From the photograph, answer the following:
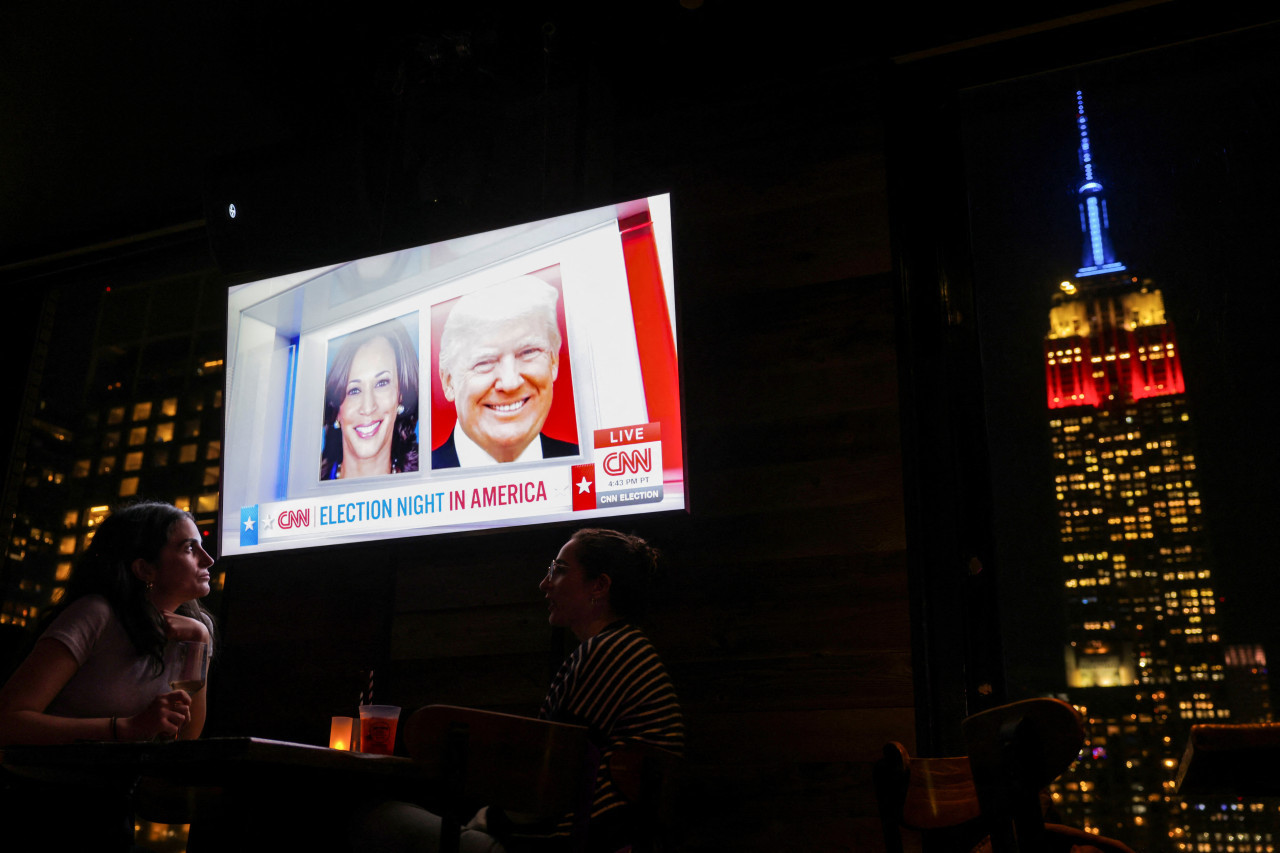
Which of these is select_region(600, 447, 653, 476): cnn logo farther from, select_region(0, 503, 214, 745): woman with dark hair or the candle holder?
select_region(0, 503, 214, 745): woman with dark hair

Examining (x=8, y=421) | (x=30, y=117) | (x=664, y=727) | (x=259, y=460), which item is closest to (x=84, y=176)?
(x=30, y=117)

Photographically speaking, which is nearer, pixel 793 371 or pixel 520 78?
pixel 793 371

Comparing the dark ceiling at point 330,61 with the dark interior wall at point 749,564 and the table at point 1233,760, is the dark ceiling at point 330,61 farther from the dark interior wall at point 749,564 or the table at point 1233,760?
the table at point 1233,760

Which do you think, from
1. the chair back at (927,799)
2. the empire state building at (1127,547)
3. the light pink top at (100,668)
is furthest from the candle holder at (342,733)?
the empire state building at (1127,547)

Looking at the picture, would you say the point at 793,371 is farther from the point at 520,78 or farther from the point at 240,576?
the point at 240,576

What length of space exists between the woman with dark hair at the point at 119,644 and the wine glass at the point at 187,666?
0.18 ft

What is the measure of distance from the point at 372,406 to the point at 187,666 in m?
1.48

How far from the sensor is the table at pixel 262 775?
1.59 metres

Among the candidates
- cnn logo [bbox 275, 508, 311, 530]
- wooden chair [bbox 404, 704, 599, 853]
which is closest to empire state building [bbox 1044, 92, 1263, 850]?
wooden chair [bbox 404, 704, 599, 853]

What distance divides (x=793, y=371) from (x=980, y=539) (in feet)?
2.33

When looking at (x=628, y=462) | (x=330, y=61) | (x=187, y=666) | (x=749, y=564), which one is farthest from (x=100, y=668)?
(x=330, y=61)

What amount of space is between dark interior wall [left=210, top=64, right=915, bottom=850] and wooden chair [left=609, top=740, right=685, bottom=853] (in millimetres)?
728

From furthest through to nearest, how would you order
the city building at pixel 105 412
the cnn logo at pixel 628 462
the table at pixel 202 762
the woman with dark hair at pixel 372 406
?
the city building at pixel 105 412 → the woman with dark hair at pixel 372 406 → the cnn logo at pixel 628 462 → the table at pixel 202 762

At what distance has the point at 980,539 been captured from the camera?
2678 millimetres
